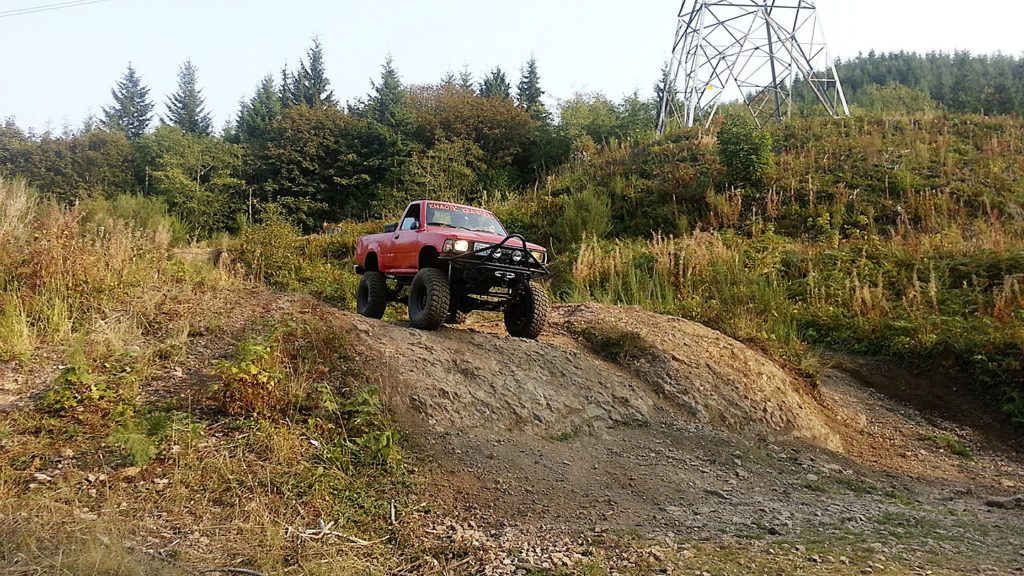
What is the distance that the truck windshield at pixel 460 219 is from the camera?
299 inches

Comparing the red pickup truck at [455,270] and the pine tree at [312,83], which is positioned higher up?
the pine tree at [312,83]

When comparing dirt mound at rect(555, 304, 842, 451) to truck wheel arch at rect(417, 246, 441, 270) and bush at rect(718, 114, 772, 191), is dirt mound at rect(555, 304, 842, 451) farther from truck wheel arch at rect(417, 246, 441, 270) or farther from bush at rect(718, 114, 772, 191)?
bush at rect(718, 114, 772, 191)

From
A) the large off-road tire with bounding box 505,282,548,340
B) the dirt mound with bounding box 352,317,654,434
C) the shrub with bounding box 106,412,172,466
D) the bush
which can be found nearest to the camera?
the shrub with bounding box 106,412,172,466

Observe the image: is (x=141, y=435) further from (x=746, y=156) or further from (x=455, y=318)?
(x=746, y=156)

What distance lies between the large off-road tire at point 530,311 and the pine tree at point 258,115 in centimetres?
4130

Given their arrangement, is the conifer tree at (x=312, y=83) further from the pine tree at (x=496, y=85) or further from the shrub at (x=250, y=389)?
the shrub at (x=250, y=389)

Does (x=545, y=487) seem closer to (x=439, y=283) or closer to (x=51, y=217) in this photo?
(x=439, y=283)

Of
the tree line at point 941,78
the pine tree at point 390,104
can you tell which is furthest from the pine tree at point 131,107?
the tree line at point 941,78

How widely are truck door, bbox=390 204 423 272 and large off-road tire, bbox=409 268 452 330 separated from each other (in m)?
0.60

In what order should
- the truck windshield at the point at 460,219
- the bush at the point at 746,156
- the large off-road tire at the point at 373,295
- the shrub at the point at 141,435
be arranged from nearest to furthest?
the shrub at the point at 141,435, the truck windshield at the point at 460,219, the large off-road tire at the point at 373,295, the bush at the point at 746,156

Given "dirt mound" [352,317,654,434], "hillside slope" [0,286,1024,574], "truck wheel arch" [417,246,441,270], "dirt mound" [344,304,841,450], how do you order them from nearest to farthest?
1. "hillside slope" [0,286,1024,574]
2. "dirt mound" [352,317,654,434]
3. "dirt mound" [344,304,841,450]
4. "truck wheel arch" [417,246,441,270]

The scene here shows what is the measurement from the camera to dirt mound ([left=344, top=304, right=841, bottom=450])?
521cm

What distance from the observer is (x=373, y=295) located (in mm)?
8078

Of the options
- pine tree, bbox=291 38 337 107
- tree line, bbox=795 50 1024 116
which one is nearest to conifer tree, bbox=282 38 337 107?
pine tree, bbox=291 38 337 107
